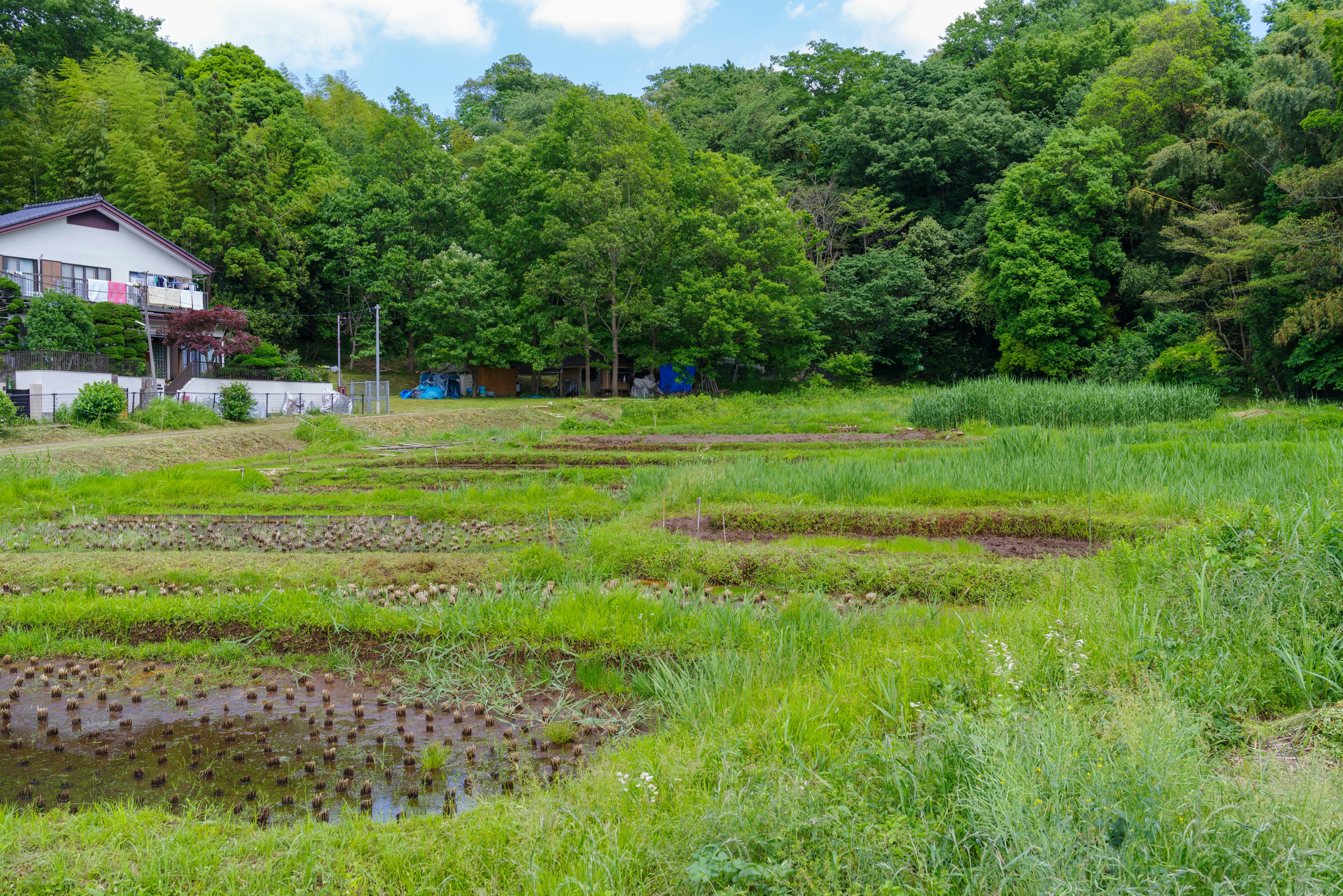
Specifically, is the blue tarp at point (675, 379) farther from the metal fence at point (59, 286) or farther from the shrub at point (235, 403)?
the metal fence at point (59, 286)

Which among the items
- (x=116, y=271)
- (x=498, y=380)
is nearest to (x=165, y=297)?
(x=116, y=271)

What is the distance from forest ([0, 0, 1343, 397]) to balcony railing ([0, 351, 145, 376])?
12508 mm

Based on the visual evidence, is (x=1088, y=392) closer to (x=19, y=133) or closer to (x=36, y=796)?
(x=36, y=796)

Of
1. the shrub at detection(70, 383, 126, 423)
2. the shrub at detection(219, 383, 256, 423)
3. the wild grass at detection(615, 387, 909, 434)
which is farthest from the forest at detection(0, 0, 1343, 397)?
the shrub at detection(70, 383, 126, 423)

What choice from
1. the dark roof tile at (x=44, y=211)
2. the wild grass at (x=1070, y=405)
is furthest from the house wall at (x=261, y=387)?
the wild grass at (x=1070, y=405)

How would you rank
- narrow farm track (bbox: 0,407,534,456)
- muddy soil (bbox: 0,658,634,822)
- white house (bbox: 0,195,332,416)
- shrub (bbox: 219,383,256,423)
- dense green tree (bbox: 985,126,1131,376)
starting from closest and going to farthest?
muddy soil (bbox: 0,658,634,822) → narrow farm track (bbox: 0,407,534,456) → shrub (bbox: 219,383,256,423) → white house (bbox: 0,195,332,416) → dense green tree (bbox: 985,126,1131,376)

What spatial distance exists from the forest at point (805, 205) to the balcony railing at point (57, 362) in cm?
1251

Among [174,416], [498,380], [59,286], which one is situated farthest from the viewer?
[498,380]

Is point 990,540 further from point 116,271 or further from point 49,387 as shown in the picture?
point 116,271

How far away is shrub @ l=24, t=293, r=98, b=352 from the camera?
1014 inches

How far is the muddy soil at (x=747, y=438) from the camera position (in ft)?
61.2

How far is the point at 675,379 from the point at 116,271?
83.3 ft

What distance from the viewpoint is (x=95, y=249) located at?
32.6 metres

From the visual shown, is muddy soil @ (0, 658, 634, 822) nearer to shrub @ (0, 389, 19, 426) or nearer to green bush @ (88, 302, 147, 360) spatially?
shrub @ (0, 389, 19, 426)
